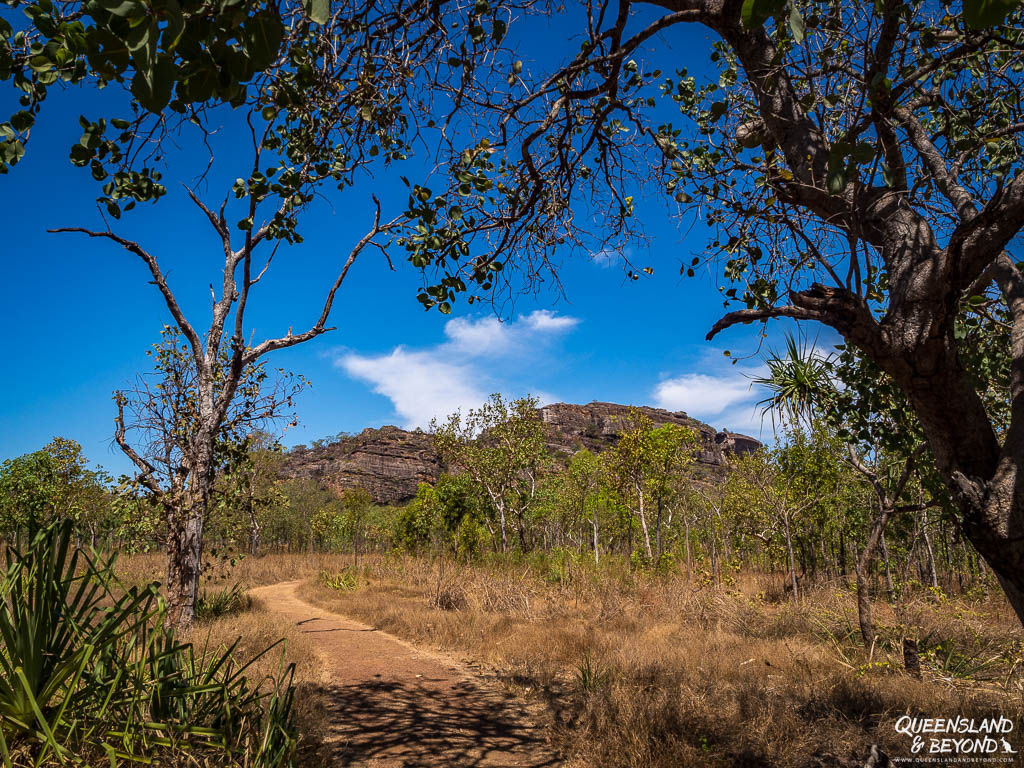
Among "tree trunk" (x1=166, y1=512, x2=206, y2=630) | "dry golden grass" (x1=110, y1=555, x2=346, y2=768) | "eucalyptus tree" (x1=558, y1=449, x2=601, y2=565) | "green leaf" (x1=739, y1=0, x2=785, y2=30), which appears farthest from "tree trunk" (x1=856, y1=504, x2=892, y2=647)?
"eucalyptus tree" (x1=558, y1=449, x2=601, y2=565)

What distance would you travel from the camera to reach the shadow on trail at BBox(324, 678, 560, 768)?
4504mm

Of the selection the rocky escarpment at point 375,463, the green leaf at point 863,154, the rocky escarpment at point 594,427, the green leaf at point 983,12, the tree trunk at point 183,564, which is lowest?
the tree trunk at point 183,564

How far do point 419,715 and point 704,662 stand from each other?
3.71 meters

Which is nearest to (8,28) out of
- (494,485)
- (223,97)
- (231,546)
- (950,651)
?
(223,97)

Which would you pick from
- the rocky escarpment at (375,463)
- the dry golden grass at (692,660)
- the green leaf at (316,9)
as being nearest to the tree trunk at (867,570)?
the dry golden grass at (692,660)

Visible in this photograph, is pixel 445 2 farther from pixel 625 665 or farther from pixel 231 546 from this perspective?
pixel 231 546

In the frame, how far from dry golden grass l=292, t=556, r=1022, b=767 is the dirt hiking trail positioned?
40 centimetres

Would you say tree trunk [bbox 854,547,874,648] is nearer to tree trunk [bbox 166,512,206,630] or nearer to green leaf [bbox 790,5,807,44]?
green leaf [bbox 790,5,807,44]

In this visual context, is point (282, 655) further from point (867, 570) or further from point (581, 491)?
point (581, 491)

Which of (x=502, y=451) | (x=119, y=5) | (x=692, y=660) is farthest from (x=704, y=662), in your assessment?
(x=502, y=451)

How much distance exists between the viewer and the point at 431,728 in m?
5.23

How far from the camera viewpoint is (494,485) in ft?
83.6

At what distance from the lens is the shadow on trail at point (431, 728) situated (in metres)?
4.50

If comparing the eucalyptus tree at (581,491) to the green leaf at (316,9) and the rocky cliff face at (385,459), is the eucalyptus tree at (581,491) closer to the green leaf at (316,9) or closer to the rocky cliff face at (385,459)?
the green leaf at (316,9)
